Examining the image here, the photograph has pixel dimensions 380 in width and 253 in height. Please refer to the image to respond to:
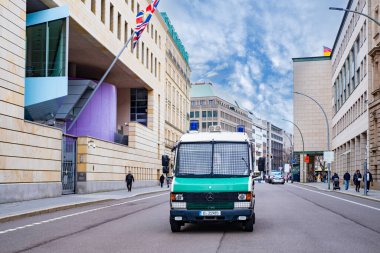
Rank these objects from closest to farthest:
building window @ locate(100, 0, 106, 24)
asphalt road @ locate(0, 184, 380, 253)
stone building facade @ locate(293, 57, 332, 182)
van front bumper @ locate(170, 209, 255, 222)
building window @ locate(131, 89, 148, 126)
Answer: asphalt road @ locate(0, 184, 380, 253) < van front bumper @ locate(170, 209, 255, 222) < building window @ locate(100, 0, 106, 24) < building window @ locate(131, 89, 148, 126) < stone building facade @ locate(293, 57, 332, 182)

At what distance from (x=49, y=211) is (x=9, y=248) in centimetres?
1030

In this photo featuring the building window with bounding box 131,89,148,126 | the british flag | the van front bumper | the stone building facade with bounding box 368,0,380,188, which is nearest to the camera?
the van front bumper

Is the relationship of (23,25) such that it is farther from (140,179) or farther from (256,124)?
(256,124)

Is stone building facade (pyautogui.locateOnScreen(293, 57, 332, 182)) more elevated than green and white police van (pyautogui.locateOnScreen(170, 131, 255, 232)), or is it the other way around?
stone building facade (pyautogui.locateOnScreen(293, 57, 332, 182))

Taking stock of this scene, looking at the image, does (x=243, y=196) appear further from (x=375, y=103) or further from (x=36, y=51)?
(x=375, y=103)

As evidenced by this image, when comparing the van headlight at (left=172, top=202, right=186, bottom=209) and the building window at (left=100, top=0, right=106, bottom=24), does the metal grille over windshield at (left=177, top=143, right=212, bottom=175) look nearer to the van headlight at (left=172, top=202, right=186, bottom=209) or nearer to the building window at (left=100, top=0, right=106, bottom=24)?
the van headlight at (left=172, top=202, right=186, bottom=209)

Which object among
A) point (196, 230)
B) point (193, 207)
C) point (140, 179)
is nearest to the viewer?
point (193, 207)

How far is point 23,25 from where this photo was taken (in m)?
26.7

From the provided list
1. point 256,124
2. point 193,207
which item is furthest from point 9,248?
point 256,124

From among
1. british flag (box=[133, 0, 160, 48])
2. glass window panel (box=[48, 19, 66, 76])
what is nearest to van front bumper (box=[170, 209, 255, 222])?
glass window panel (box=[48, 19, 66, 76])

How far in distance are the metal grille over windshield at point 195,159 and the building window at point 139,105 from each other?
4843cm

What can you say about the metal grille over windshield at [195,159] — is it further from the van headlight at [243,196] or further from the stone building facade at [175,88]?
the stone building facade at [175,88]

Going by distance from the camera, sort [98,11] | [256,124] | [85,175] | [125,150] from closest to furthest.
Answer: [85,175], [98,11], [125,150], [256,124]

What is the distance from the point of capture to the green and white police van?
42.0 feet
